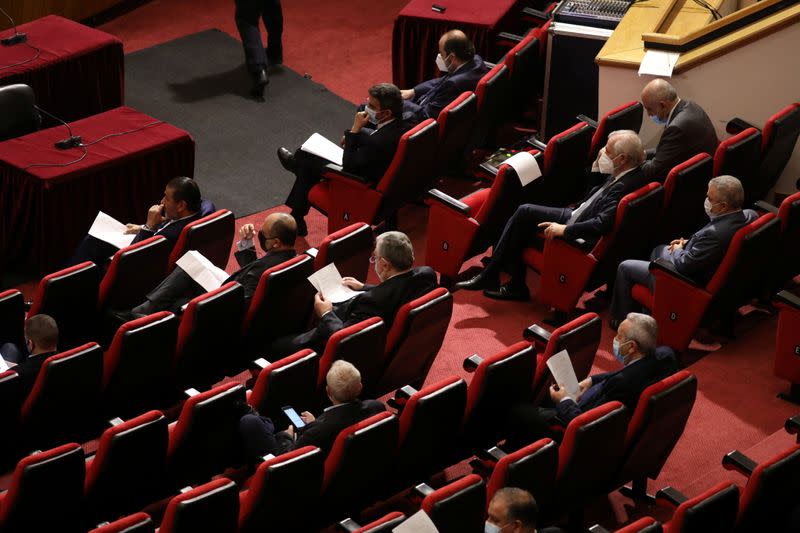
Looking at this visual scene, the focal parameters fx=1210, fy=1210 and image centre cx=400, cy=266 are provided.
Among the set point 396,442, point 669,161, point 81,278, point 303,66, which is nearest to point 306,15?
point 303,66

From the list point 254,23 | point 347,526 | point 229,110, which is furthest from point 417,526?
point 254,23

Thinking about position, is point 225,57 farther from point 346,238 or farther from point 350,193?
point 346,238

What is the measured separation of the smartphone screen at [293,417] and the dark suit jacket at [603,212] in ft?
5.61

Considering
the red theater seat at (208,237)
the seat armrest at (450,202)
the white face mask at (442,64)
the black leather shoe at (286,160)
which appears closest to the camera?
the red theater seat at (208,237)

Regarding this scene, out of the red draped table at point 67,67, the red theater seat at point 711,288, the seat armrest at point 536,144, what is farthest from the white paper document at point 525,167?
the red draped table at point 67,67

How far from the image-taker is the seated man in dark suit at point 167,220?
528 centimetres

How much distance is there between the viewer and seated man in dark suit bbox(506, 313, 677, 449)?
4193 mm

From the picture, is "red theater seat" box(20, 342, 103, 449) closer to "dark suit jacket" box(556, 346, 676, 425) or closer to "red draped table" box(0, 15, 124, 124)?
"dark suit jacket" box(556, 346, 676, 425)

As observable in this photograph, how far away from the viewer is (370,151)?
19.3 ft

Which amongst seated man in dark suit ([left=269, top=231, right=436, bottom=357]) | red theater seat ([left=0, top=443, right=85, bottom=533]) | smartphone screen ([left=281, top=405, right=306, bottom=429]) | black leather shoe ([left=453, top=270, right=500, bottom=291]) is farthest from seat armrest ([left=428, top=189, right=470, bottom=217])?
red theater seat ([left=0, top=443, right=85, bottom=533])

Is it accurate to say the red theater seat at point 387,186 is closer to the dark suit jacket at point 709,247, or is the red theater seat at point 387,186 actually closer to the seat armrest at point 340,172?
the seat armrest at point 340,172

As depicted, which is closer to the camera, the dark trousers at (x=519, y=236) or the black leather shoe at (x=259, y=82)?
the dark trousers at (x=519, y=236)

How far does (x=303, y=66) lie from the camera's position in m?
8.00

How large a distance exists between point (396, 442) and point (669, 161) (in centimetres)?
234
